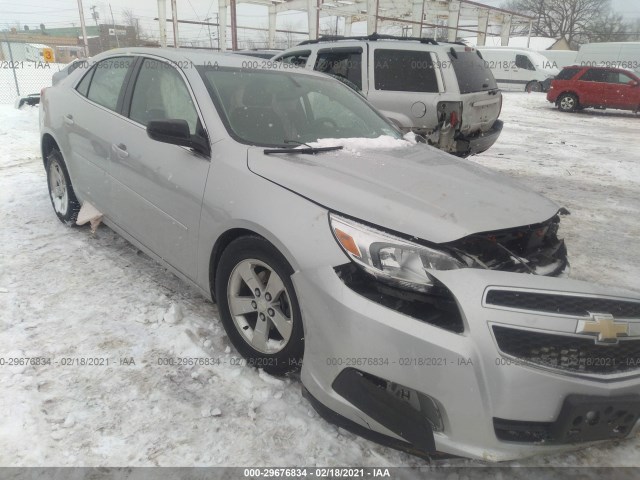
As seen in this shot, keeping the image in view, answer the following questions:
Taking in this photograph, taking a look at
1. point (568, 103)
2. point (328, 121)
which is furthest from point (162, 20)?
point (328, 121)

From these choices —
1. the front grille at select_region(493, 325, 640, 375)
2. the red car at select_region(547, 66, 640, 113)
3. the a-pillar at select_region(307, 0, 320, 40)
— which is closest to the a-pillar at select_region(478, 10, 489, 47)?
the a-pillar at select_region(307, 0, 320, 40)

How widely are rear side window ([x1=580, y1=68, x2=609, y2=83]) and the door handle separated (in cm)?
1803

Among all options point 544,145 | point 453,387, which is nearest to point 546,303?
point 453,387

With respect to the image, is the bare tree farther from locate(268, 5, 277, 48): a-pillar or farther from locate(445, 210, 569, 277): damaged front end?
locate(445, 210, 569, 277): damaged front end

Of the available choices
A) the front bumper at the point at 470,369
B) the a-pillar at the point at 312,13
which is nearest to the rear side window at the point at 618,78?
the a-pillar at the point at 312,13

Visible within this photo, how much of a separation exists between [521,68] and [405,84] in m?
21.0

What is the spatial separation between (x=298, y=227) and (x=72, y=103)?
3.07 metres

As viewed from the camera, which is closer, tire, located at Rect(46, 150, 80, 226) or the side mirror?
the side mirror

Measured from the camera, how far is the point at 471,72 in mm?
6520

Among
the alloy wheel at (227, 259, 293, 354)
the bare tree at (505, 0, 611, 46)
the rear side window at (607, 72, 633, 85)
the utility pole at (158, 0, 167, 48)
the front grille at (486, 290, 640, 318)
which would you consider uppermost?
the bare tree at (505, 0, 611, 46)

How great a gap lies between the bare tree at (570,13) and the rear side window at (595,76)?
43.4 metres

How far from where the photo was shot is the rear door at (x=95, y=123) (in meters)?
3.45

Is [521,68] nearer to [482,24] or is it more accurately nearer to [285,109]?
[482,24]

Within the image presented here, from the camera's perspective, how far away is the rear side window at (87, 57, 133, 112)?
3.54m
